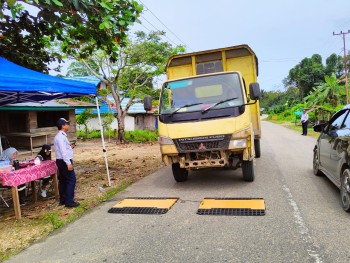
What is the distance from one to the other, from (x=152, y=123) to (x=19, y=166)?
27.4 m

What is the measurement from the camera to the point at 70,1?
222 inches

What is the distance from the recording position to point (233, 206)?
17.7ft

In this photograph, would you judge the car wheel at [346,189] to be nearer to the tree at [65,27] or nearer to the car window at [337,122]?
the car window at [337,122]

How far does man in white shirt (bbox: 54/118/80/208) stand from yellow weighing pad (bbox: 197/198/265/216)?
2.53 meters

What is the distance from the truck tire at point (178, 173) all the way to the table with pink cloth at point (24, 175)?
2607 millimetres

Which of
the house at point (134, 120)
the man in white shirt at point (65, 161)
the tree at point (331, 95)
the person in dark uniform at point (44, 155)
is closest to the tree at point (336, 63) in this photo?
the tree at point (331, 95)

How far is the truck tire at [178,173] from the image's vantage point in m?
7.27

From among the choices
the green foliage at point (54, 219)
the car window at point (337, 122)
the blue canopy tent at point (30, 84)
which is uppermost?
the blue canopy tent at point (30, 84)

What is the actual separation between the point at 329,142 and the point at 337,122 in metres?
0.47

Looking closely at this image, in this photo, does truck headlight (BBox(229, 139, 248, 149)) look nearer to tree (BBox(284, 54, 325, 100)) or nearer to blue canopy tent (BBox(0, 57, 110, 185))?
blue canopy tent (BBox(0, 57, 110, 185))

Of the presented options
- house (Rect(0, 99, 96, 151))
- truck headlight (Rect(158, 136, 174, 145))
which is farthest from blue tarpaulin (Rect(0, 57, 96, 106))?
house (Rect(0, 99, 96, 151))

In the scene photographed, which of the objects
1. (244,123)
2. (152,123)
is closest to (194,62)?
(244,123)

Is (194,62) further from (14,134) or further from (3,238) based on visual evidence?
(14,134)

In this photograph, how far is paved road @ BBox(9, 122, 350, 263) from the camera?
12.1ft
